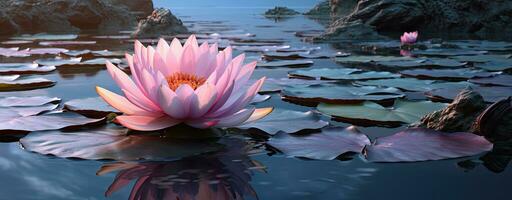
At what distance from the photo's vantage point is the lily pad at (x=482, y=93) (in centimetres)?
168

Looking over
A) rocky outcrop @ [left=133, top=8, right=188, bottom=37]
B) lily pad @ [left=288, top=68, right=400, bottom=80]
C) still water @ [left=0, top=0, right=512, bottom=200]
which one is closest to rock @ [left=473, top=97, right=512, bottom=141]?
still water @ [left=0, top=0, right=512, bottom=200]

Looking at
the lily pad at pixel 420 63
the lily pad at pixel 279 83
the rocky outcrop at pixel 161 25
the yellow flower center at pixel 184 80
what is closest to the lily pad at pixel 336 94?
the lily pad at pixel 279 83

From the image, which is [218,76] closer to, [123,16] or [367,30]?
[367,30]

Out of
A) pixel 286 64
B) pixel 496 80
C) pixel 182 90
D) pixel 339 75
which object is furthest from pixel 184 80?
pixel 286 64

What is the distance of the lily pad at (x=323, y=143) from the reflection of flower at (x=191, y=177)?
102 mm

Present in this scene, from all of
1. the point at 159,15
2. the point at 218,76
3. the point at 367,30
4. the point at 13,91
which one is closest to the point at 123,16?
the point at 159,15

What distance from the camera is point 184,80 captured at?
116 centimetres

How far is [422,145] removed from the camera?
3.43 ft

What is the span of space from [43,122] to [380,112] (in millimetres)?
915

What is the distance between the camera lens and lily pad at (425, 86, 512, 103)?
5.53 feet

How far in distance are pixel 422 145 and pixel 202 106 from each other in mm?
467

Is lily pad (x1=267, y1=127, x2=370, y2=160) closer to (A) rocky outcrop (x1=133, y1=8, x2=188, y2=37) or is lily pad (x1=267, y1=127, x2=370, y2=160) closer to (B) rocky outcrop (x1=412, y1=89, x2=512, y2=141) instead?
(B) rocky outcrop (x1=412, y1=89, x2=512, y2=141)

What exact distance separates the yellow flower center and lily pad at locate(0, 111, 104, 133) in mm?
237

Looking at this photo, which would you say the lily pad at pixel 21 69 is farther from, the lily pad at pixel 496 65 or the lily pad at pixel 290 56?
the lily pad at pixel 496 65
